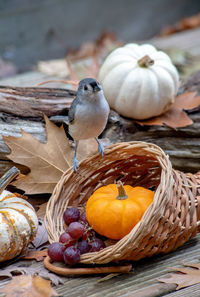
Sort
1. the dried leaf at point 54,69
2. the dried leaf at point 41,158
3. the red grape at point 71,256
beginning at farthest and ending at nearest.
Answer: the dried leaf at point 54,69 < the dried leaf at point 41,158 < the red grape at point 71,256

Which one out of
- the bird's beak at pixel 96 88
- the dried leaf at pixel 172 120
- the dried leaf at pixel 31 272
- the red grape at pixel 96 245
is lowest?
the dried leaf at pixel 31 272

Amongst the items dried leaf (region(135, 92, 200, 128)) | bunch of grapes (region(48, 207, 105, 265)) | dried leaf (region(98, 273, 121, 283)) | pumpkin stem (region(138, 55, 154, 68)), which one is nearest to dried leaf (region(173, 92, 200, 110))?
dried leaf (region(135, 92, 200, 128))

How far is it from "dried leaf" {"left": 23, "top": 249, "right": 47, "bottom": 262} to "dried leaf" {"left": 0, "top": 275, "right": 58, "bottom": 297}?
0.22m

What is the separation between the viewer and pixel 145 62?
246 centimetres

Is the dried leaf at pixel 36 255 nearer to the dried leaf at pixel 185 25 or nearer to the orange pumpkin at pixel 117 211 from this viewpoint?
the orange pumpkin at pixel 117 211

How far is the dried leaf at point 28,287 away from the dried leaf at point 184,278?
0.42 meters

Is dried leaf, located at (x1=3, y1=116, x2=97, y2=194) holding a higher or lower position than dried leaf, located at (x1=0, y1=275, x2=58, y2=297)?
higher

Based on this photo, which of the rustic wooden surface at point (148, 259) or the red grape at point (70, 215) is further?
the red grape at point (70, 215)

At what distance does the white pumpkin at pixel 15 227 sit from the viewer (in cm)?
163

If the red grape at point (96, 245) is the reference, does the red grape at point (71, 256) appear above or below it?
below

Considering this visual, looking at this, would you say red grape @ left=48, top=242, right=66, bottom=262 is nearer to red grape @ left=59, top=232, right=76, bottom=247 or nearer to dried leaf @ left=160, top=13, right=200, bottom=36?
red grape @ left=59, top=232, right=76, bottom=247

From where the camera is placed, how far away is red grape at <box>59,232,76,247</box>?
163 cm

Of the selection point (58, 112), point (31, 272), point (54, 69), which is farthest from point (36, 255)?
point (54, 69)

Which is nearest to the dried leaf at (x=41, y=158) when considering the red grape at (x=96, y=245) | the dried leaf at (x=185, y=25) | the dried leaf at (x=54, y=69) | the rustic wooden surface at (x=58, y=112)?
the rustic wooden surface at (x=58, y=112)
